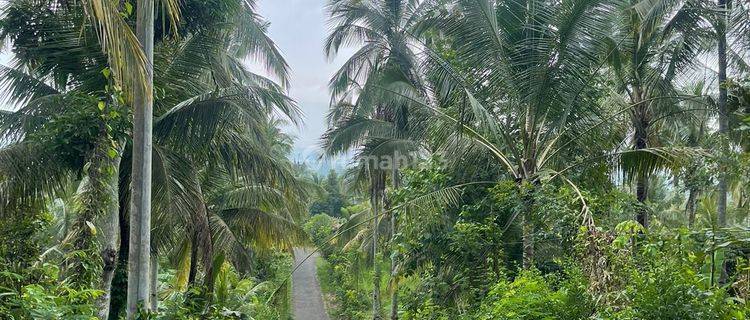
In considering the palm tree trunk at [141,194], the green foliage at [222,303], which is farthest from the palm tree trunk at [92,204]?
the green foliage at [222,303]

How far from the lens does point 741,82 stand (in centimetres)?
648

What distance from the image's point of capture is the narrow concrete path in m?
20.8

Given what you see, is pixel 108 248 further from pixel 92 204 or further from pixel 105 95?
pixel 105 95

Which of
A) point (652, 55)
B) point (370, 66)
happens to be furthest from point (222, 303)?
point (652, 55)

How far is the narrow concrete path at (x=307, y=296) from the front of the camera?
818 inches

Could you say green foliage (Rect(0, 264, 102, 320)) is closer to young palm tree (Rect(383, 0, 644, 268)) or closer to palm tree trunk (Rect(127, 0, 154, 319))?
palm tree trunk (Rect(127, 0, 154, 319))

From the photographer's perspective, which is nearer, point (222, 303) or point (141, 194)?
point (141, 194)

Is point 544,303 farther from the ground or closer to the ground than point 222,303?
farther from the ground

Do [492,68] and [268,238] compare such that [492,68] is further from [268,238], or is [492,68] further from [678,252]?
[268,238]

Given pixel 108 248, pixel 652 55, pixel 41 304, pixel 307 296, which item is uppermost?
pixel 652 55

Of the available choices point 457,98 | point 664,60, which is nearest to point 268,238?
point 457,98

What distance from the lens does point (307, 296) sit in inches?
953

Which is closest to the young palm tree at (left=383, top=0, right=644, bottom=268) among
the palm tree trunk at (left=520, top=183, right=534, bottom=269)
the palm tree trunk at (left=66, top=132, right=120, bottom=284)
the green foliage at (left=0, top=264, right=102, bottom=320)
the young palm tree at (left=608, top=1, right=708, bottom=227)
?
the palm tree trunk at (left=520, top=183, right=534, bottom=269)

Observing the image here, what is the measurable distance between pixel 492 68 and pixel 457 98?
947 millimetres
